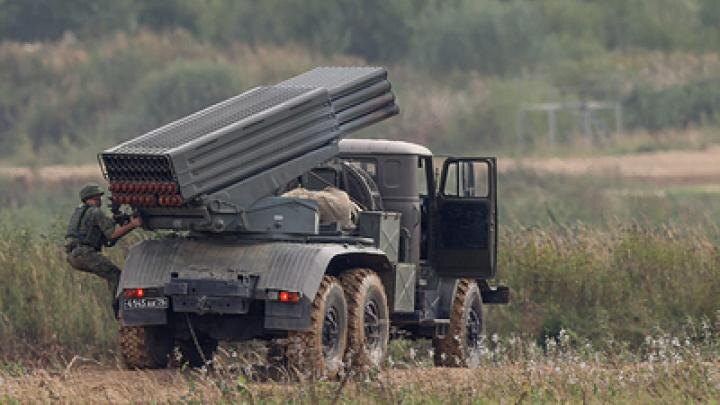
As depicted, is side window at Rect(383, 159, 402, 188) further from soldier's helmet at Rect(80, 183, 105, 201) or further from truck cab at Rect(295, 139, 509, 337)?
soldier's helmet at Rect(80, 183, 105, 201)

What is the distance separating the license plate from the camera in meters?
14.7

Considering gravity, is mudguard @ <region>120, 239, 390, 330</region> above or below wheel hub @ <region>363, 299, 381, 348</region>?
above

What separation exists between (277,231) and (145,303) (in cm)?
122

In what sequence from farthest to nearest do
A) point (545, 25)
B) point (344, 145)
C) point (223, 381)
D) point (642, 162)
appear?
point (545, 25), point (642, 162), point (344, 145), point (223, 381)

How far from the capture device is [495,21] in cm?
5947

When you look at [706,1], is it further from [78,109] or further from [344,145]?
[344,145]

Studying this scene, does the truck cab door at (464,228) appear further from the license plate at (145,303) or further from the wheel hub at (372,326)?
the license plate at (145,303)

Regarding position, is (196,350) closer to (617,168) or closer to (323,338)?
(323,338)

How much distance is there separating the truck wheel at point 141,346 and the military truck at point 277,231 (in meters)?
0.01

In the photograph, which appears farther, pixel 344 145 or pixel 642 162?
pixel 642 162

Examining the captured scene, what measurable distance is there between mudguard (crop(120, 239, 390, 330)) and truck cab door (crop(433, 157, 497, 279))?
2.53 metres

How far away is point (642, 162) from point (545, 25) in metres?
18.6

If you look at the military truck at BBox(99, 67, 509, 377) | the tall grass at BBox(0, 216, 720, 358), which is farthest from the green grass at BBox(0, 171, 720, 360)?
the military truck at BBox(99, 67, 509, 377)

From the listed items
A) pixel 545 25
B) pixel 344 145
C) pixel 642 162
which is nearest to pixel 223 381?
pixel 344 145
